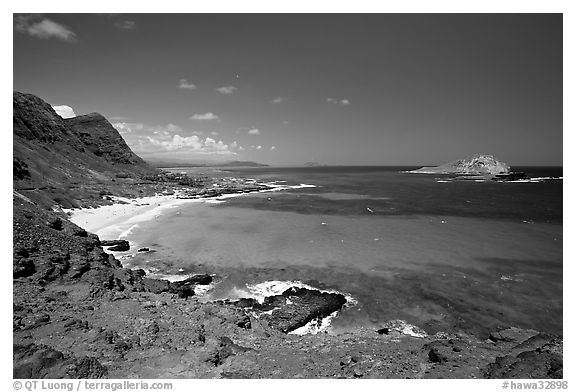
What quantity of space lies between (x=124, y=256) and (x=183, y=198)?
3746 cm

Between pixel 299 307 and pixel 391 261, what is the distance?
9725mm

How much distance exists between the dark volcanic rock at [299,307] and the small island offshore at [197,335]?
0.17 feet

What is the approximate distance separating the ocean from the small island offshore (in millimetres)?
838

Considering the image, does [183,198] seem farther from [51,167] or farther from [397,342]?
[397,342]

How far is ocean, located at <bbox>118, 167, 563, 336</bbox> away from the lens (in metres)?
13.8

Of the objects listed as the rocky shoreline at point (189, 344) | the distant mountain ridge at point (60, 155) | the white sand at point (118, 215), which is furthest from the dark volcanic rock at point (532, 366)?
the distant mountain ridge at point (60, 155)

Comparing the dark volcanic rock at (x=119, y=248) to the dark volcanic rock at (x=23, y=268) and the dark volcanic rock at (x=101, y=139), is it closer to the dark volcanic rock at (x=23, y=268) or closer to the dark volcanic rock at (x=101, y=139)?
the dark volcanic rock at (x=23, y=268)

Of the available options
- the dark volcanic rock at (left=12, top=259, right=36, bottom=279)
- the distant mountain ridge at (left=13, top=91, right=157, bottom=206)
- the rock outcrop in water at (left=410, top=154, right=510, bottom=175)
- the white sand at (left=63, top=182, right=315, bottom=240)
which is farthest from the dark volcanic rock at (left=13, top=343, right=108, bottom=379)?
the rock outcrop in water at (left=410, top=154, right=510, bottom=175)

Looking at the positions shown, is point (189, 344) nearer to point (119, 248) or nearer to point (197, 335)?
point (197, 335)

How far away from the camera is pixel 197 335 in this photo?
8.38 m

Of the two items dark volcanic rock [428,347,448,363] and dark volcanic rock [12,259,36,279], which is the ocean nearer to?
dark volcanic rock [428,347,448,363]

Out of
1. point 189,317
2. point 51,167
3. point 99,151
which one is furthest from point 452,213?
point 99,151

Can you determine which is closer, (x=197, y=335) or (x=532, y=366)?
(x=532, y=366)

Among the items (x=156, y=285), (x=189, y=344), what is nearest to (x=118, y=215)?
(x=156, y=285)
